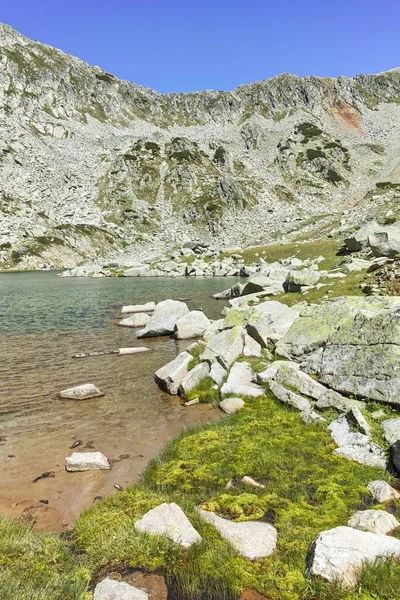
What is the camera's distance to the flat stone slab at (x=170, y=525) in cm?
626

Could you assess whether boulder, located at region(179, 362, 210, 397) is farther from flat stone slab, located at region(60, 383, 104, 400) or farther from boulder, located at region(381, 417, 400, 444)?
boulder, located at region(381, 417, 400, 444)

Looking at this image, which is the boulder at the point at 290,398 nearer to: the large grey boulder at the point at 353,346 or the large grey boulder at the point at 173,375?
the large grey boulder at the point at 353,346

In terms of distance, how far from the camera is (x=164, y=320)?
28234 mm

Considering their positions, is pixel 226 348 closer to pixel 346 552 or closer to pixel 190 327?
pixel 190 327

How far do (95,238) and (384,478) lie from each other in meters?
131

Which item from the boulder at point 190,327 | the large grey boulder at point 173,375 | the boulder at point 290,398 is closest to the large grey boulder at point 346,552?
the boulder at point 290,398

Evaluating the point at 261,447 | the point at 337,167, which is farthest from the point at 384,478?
the point at 337,167

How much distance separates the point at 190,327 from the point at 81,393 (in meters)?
12.0

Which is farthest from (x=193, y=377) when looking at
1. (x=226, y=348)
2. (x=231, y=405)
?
(x=231, y=405)

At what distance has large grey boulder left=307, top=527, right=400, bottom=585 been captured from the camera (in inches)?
211

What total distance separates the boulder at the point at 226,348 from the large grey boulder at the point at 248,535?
9.18 meters

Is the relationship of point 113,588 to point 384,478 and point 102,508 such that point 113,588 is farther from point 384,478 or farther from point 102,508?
point 384,478

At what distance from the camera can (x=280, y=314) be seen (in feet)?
68.9

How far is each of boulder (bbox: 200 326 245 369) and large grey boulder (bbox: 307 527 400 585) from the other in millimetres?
10196
